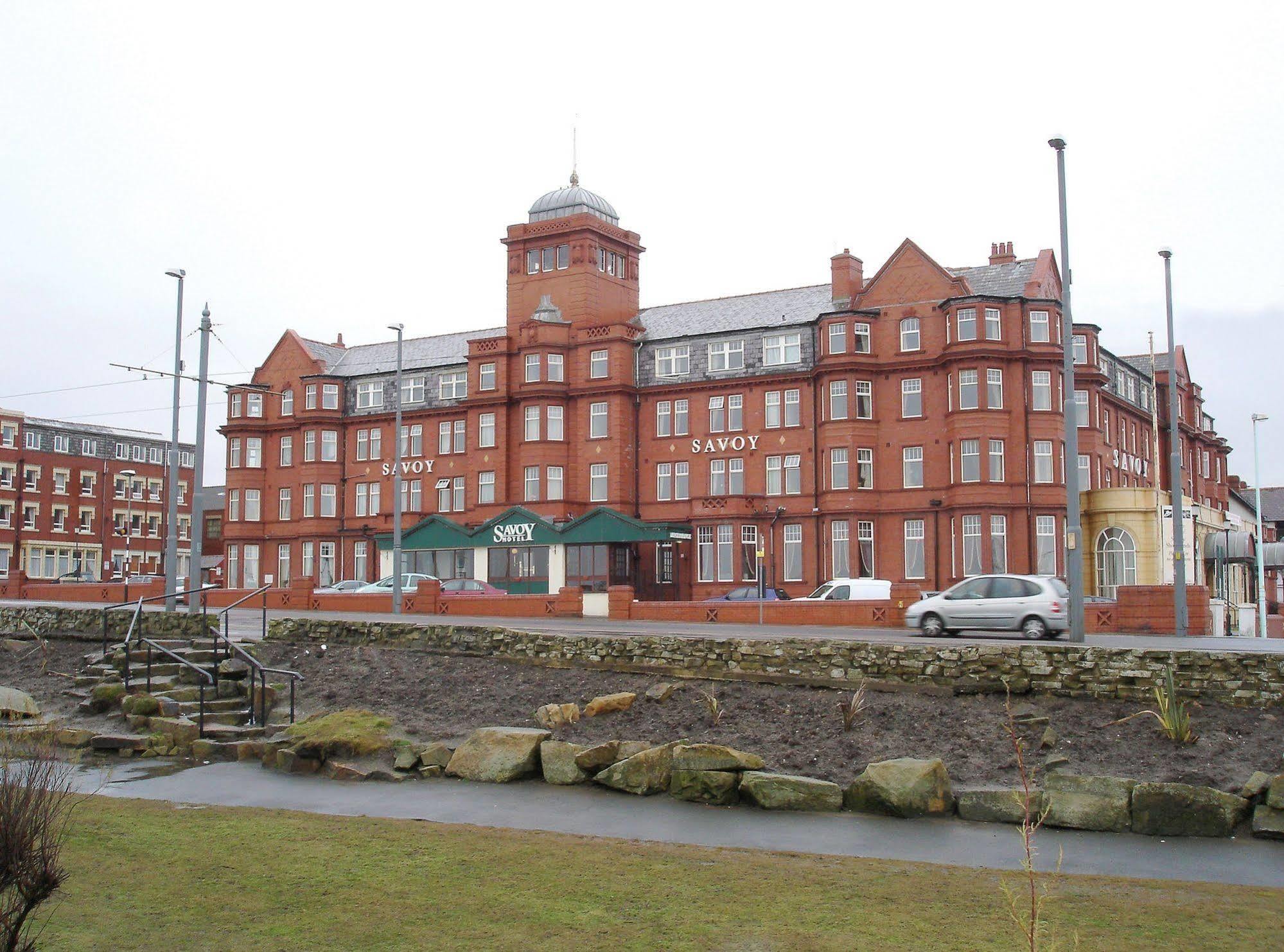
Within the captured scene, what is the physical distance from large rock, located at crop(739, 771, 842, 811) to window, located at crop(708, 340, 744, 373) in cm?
4153

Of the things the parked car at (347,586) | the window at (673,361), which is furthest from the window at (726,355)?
the parked car at (347,586)

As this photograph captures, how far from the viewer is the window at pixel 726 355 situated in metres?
55.1

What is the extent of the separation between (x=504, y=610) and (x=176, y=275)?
50.8 feet

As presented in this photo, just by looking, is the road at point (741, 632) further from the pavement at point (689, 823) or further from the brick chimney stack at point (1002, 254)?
the brick chimney stack at point (1002, 254)

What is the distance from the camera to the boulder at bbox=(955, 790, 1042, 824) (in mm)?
13016

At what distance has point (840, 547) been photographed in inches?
2002

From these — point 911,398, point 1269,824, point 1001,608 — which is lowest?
point 1269,824

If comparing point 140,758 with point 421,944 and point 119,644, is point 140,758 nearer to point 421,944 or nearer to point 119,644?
point 119,644

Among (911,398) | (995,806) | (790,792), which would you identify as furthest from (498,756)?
(911,398)

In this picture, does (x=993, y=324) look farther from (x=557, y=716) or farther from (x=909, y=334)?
(x=557, y=716)

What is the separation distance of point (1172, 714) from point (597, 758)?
8.05 metres

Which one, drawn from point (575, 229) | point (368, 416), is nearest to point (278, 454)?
point (368, 416)

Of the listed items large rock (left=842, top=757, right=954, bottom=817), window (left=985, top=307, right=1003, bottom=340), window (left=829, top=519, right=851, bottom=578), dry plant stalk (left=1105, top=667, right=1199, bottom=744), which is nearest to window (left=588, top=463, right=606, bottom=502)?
window (left=829, top=519, right=851, bottom=578)

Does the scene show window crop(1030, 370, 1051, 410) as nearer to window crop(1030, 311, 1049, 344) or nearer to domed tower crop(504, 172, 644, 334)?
window crop(1030, 311, 1049, 344)
